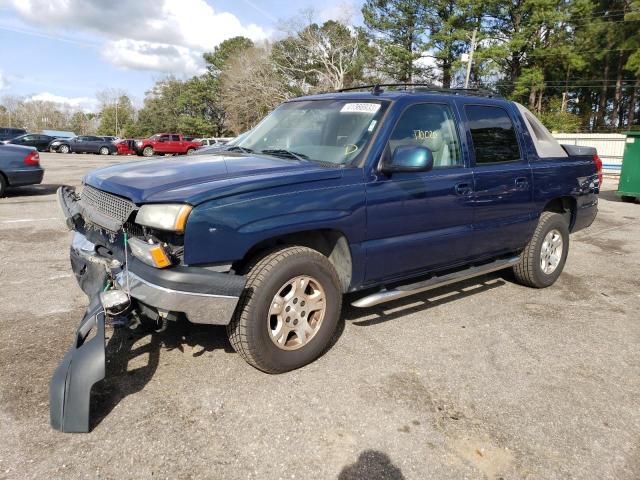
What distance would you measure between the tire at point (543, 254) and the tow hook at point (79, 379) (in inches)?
151

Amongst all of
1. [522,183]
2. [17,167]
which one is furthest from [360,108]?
[17,167]

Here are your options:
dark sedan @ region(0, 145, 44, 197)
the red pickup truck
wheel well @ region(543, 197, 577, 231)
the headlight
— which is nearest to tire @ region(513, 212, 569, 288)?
wheel well @ region(543, 197, 577, 231)

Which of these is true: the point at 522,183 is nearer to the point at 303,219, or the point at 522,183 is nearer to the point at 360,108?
the point at 360,108

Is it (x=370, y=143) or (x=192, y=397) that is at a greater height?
(x=370, y=143)

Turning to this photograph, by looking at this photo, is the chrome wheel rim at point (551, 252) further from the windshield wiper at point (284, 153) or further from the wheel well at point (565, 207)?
the windshield wiper at point (284, 153)

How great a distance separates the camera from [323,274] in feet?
10.6

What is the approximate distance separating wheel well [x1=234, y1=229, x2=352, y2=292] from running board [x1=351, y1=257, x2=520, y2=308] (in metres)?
0.19

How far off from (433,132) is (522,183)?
3.81 feet

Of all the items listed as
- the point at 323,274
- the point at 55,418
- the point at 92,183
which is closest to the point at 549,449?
the point at 323,274

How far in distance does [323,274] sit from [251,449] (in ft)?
3.86

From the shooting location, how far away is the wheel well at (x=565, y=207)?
527cm

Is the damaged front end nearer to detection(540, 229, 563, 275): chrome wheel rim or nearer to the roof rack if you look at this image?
the roof rack

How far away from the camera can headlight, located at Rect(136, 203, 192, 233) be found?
2.65 metres

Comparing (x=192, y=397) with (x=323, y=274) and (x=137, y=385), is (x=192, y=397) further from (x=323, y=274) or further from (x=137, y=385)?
(x=323, y=274)
